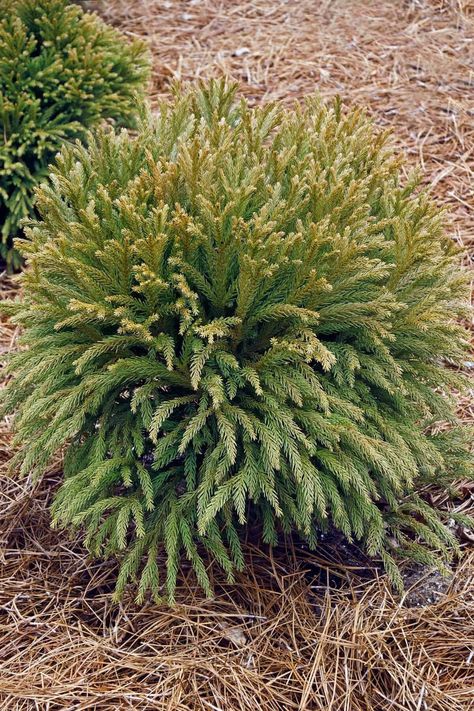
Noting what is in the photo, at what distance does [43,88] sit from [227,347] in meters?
1.98

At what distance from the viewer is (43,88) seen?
3277mm

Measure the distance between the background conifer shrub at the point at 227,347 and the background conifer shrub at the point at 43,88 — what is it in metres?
1.21

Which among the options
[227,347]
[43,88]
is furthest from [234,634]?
[43,88]

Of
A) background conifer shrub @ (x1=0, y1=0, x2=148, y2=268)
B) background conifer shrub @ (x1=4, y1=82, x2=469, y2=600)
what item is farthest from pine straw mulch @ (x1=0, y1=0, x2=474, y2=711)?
background conifer shrub @ (x1=0, y1=0, x2=148, y2=268)

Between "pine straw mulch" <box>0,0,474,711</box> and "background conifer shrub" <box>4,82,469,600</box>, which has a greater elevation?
"background conifer shrub" <box>4,82,469,600</box>

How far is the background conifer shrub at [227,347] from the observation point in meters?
1.90

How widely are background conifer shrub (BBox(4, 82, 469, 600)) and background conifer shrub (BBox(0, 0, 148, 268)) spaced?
3.96 feet

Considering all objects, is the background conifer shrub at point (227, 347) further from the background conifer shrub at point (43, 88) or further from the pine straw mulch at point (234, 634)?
the background conifer shrub at point (43, 88)

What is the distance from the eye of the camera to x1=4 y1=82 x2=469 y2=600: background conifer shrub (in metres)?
1.90

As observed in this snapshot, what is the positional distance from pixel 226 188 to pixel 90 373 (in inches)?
25.2

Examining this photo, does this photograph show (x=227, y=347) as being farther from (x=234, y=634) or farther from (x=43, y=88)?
(x=43, y=88)

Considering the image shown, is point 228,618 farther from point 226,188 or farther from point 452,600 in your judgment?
point 226,188

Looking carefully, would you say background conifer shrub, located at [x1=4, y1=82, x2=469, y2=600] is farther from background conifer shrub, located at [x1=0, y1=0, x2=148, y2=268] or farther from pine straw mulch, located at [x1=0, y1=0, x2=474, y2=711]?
background conifer shrub, located at [x1=0, y1=0, x2=148, y2=268]

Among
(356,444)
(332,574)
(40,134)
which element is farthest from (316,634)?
(40,134)
